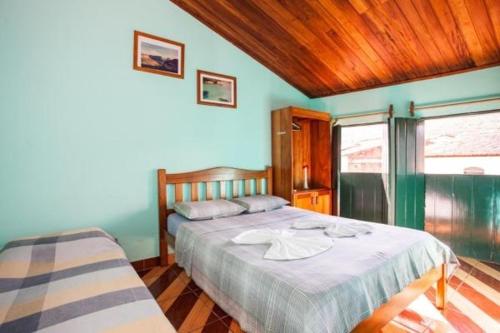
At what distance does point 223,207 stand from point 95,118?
1.49m

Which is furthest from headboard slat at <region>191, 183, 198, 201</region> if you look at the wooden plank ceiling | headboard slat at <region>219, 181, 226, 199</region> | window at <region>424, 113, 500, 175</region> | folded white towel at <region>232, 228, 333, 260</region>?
window at <region>424, 113, 500, 175</region>

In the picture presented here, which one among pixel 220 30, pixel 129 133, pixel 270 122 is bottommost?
pixel 129 133

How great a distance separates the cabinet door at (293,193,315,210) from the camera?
3.49 metres

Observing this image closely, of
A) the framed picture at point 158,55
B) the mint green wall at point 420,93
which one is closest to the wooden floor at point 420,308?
the mint green wall at point 420,93

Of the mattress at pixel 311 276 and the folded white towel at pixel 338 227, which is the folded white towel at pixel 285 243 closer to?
the mattress at pixel 311 276

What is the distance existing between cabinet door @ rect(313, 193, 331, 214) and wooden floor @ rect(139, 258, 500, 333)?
1634mm

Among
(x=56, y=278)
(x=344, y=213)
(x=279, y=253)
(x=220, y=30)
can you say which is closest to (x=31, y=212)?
(x=56, y=278)

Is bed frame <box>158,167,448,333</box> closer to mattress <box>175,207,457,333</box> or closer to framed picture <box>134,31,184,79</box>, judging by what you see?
mattress <box>175,207,457,333</box>

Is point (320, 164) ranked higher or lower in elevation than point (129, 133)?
lower

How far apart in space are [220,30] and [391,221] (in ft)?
10.5

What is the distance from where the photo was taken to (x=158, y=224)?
2732 millimetres

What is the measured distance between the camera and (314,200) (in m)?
3.63

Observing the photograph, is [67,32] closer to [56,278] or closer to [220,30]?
[220,30]

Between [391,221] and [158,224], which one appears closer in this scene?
[158,224]
